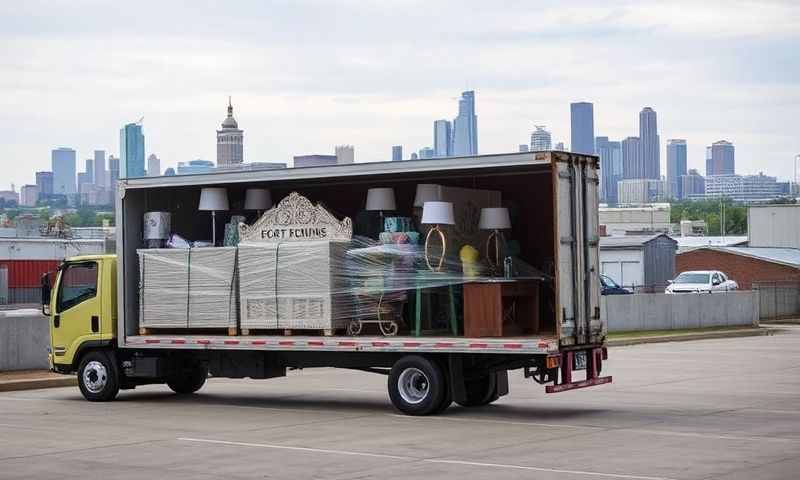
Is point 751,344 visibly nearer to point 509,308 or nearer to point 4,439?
point 509,308

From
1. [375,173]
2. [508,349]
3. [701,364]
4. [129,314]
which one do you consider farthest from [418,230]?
[701,364]

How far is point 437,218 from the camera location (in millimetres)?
18797

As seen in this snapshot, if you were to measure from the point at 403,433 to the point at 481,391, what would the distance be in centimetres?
340

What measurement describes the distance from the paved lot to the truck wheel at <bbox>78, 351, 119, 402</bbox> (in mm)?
516

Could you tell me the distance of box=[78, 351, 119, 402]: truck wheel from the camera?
2089cm

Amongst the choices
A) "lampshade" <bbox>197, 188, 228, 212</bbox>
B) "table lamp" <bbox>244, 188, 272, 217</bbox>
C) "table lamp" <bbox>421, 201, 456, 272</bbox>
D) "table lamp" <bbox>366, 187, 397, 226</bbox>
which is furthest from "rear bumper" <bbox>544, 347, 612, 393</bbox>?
"lampshade" <bbox>197, 188, 228, 212</bbox>

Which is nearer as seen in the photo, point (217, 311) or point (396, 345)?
point (396, 345)

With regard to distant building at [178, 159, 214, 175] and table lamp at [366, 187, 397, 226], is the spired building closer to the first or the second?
distant building at [178, 159, 214, 175]

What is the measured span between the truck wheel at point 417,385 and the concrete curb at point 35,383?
817 centimetres

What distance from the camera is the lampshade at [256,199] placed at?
2141 centimetres

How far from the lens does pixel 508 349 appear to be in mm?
17156

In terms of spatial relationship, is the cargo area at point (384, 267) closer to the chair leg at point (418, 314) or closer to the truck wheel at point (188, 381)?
the chair leg at point (418, 314)

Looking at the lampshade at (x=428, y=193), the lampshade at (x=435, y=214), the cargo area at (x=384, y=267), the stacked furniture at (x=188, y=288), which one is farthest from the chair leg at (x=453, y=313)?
the stacked furniture at (x=188, y=288)

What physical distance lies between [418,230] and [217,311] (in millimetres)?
3361
